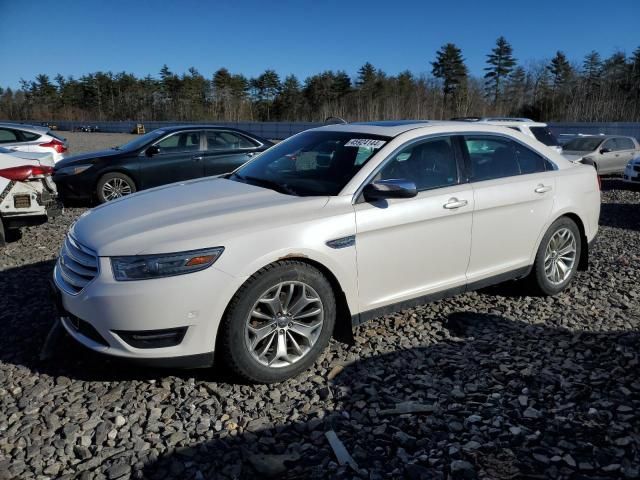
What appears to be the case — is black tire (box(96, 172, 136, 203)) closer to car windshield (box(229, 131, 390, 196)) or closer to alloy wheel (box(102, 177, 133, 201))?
alloy wheel (box(102, 177, 133, 201))

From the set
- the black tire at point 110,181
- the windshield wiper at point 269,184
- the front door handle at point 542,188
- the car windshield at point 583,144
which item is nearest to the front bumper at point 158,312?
the windshield wiper at point 269,184

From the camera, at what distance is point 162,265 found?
3.00 m

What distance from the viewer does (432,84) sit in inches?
2180

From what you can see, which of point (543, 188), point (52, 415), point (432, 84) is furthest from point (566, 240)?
point (432, 84)

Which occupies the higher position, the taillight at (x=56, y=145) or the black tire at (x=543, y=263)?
the taillight at (x=56, y=145)

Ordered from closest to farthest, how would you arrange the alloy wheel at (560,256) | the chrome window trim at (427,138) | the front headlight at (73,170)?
the chrome window trim at (427,138), the alloy wheel at (560,256), the front headlight at (73,170)

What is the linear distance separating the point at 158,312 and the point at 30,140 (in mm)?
12627

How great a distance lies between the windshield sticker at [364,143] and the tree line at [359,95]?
123 ft

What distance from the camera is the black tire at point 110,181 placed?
9375 mm

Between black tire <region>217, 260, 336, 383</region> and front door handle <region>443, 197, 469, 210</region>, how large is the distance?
1.17 meters

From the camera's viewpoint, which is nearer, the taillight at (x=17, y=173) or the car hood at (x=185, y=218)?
the car hood at (x=185, y=218)

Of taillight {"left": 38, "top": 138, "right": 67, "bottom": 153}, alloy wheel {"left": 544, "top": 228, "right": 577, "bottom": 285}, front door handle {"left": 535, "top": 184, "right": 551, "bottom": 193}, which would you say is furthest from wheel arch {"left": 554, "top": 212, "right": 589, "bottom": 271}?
taillight {"left": 38, "top": 138, "right": 67, "bottom": 153}

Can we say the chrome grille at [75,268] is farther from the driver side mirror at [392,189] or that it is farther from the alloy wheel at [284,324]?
the driver side mirror at [392,189]

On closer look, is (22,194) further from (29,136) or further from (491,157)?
(29,136)
